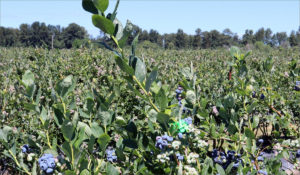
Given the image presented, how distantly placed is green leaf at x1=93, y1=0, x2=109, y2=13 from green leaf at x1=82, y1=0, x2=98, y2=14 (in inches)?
1.0

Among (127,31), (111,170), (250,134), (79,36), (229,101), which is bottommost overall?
(111,170)

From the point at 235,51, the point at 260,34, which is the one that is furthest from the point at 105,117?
the point at 260,34

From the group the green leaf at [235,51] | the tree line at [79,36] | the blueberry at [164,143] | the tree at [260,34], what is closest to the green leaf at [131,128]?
the blueberry at [164,143]

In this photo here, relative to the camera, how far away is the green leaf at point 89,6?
81 cm

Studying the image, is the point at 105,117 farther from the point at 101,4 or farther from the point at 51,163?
the point at 101,4

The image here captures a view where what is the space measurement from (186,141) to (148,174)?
0.16m

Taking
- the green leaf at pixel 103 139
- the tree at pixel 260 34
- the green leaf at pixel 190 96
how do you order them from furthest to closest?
the tree at pixel 260 34 → the green leaf at pixel 190 96 → the green leaf at pixel 103 139

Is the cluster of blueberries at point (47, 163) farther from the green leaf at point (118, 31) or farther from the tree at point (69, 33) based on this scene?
the tree at point (69, 33)

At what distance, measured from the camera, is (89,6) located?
820 millimetres

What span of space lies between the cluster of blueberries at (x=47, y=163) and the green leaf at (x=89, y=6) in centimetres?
46

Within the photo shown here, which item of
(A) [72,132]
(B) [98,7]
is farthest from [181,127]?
(B) [98,7]

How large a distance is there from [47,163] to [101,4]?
500 mm

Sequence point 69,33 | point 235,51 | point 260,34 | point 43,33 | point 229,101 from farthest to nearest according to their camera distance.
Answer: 1. point 260,34
2. point 69,33
3. point 43,33
4. point 235,51
5. point 229,101

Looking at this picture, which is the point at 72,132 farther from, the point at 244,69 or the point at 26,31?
the point at 26,31
